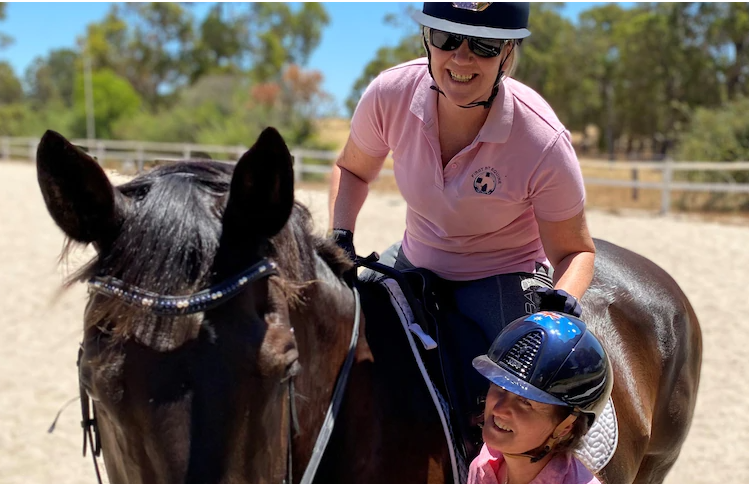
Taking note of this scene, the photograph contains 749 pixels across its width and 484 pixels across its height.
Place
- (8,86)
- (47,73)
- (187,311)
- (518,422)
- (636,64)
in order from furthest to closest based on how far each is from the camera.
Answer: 1. (47,73)
2. (8,86)
3. (636,64)
4. (518,422)
5. (187,311)

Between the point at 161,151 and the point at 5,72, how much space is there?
49927 mm

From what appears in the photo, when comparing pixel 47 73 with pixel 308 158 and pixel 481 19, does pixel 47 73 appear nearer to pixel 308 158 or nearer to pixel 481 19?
pixel 308 158

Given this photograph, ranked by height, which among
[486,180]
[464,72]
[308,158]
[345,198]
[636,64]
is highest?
[636,64]

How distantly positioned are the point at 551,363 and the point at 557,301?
266 mm

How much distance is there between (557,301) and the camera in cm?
174

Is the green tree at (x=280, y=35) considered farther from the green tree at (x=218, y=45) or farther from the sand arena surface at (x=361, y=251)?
the sand arena surface at (x=361, y=251)

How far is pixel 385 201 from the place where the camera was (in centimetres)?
1572

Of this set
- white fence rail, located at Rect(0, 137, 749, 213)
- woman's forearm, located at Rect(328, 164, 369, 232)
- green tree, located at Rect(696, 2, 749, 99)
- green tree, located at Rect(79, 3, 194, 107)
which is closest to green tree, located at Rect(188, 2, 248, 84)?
green tree, located at Rect(79, 3, 194, 107)

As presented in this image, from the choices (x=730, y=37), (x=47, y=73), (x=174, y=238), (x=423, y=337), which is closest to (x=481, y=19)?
(x=423, y=337)

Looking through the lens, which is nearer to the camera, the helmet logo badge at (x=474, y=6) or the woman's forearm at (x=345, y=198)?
the helmet logo badge at (x=474, y=6)

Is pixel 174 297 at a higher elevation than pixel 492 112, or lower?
lower

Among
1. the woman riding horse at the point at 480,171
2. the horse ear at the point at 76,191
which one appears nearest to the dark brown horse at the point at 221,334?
the horse ear at the point at 76,191

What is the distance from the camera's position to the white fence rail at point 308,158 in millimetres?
13617

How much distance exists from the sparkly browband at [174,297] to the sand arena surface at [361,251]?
233mm
